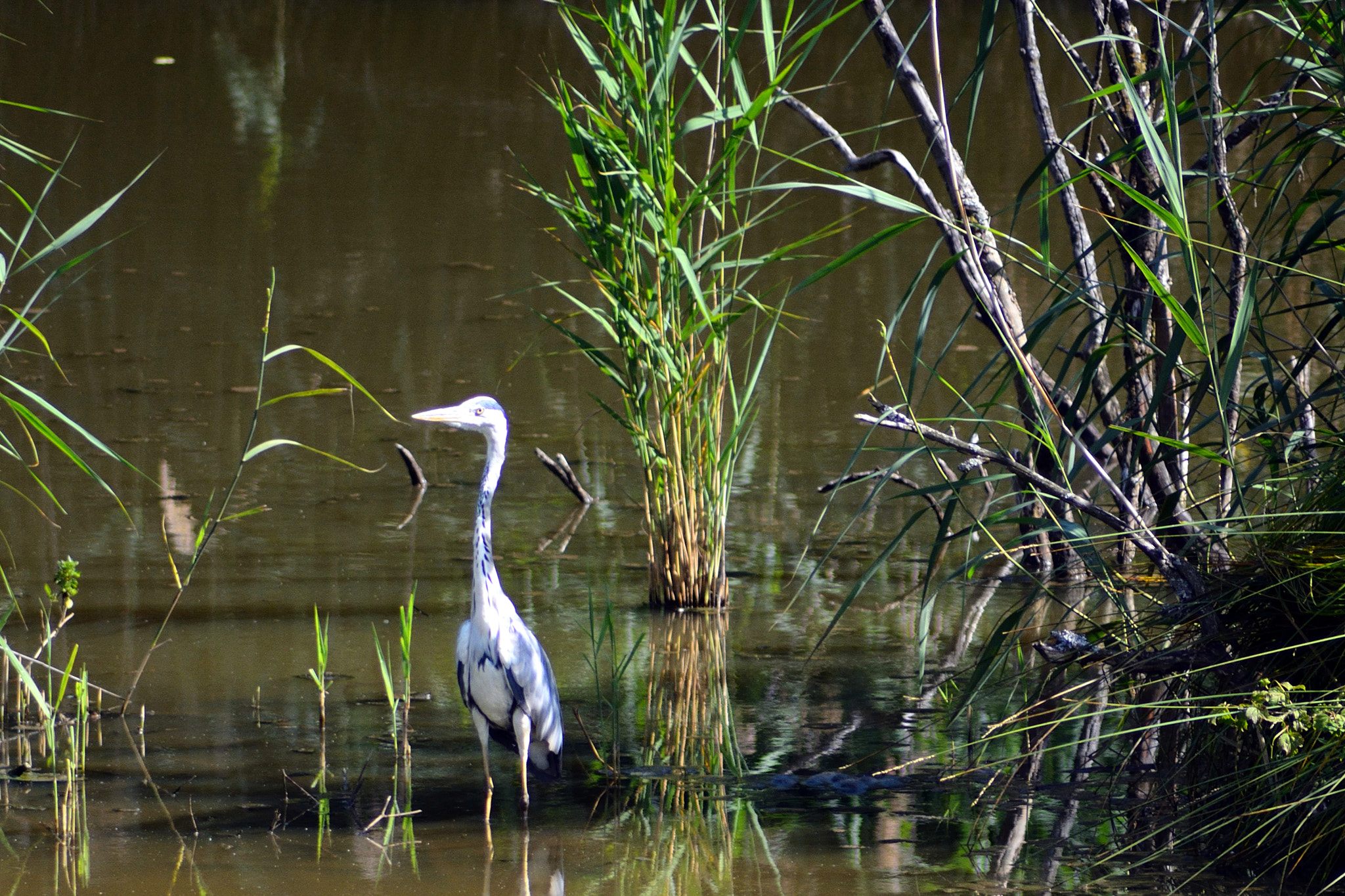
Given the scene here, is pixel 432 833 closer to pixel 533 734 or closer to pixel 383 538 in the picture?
pixel 533 734

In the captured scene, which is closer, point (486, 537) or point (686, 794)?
point (686, 794)

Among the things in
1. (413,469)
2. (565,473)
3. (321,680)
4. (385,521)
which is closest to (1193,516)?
(321,680)

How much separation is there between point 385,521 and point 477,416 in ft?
8.06

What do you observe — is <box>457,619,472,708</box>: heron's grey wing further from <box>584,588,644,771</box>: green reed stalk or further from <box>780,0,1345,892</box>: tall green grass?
<box>780,0,1345,892</box>: tall green grass

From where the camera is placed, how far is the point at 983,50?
283cm

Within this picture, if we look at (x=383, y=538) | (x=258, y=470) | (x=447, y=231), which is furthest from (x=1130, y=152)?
(x=447, y=231)

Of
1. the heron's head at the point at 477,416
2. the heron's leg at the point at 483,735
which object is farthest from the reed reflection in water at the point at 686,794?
the heron's head at the point at 477,416

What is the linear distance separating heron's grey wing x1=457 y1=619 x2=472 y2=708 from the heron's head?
592mm

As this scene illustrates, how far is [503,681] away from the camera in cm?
385

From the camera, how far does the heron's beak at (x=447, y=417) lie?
405 cm

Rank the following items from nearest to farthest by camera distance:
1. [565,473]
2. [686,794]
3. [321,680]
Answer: [686,794] → [321,680] → [565,473]

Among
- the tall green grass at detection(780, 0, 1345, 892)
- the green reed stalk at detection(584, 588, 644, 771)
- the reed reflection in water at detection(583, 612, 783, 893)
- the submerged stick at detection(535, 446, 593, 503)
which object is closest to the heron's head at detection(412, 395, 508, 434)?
the green reed stalk at detection(584, 588, 644, 771)

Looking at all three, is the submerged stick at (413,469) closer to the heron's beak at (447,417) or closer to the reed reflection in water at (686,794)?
the reed reflection in water at (686,794)

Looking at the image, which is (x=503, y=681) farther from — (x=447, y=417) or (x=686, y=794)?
(x=447, y=417)
